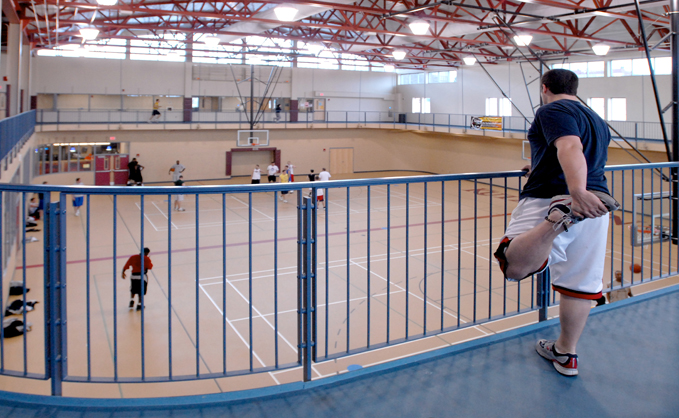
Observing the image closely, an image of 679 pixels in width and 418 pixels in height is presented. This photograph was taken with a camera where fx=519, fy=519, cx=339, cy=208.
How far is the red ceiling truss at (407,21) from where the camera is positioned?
60.0 ft

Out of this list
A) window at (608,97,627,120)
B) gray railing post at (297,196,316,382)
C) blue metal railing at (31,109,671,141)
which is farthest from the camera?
window at (608,97,627,120)

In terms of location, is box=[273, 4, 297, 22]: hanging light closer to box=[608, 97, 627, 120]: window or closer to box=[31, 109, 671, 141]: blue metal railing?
box=[31, 109, 671, 141]: blue metal railing

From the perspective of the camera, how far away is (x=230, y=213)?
2561 cm

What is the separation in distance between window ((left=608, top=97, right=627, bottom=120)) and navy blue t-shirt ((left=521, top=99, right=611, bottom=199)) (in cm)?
2743

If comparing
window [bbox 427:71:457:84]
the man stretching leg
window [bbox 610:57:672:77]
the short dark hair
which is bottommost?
the man stretching leg

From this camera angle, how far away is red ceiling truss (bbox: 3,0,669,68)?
1828cm

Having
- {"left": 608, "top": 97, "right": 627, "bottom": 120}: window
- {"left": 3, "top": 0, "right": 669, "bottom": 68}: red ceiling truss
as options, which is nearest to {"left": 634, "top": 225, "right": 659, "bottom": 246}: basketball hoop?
{"left": 3, "top": 0, "right": 669, "bottom": 68}: red ceiling truss

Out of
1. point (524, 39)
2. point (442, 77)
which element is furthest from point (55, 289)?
point (442, 77)

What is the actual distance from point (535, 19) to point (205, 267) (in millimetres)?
14325

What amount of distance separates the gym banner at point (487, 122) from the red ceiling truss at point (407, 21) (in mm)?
3776

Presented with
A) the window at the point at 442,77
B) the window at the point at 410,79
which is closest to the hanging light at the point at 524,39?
the window at the point at 442,77

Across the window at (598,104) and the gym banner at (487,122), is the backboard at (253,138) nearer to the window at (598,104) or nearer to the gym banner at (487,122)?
the gym banner at (487,122)

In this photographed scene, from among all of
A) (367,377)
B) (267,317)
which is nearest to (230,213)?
(267,317)

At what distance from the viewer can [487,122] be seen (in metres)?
32.0
